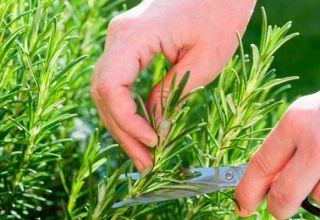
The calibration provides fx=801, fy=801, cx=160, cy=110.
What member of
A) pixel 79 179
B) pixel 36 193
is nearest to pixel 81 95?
pixel 36 193

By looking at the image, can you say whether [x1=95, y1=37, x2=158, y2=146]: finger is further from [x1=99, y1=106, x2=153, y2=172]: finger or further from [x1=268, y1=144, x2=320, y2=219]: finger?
[x1=268, y1=144, x2=320, y2=219]: finger

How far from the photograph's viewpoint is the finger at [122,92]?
4.99 feet

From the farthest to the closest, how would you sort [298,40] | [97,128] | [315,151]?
[298,40] < [97,128] < [315,151]

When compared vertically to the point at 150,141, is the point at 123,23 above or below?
above

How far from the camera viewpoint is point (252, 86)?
5.43 ft

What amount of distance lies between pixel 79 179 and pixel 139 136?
30 centimetres

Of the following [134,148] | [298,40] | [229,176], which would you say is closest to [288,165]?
[229,176]

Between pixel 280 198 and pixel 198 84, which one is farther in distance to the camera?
pixel 198 84

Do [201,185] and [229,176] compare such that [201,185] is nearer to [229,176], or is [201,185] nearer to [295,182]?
[229,176]

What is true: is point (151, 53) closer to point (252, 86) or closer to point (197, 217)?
point (252, 86)

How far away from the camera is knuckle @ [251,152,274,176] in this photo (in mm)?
1471

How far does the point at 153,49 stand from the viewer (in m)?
1.61

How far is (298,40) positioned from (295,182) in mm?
4229

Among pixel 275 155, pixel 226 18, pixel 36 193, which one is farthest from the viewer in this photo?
pixel 36 193
